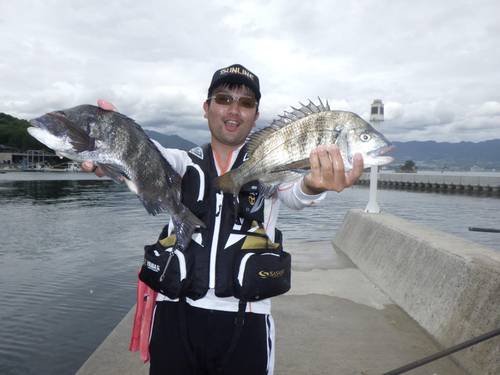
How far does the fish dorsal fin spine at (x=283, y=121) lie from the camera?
2.55m

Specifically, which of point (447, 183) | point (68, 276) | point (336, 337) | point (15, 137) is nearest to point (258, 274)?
point (336, 337)

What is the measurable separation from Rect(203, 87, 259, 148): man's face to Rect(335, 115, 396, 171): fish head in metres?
0.79

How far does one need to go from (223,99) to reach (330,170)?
3.38 feet

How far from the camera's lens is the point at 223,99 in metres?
2.83

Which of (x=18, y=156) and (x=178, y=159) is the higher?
(x=18, y=156)

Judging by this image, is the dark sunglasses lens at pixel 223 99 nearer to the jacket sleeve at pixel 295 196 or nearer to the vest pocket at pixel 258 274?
the jacket sleeve at pixel 295 196

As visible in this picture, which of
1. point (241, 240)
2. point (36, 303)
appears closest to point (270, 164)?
point (241, 240)

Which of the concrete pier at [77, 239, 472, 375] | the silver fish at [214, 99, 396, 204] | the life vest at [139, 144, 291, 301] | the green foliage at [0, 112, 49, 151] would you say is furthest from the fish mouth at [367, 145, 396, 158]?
the green foliage at [0, 112, 49, 151]

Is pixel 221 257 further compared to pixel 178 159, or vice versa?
pixel 178 159

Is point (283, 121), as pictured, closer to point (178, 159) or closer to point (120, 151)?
point (178, 159)

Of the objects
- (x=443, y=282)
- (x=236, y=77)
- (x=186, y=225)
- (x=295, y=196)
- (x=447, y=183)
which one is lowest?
(x=447, y=183)

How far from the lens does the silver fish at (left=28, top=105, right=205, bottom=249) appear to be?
2.35 meters

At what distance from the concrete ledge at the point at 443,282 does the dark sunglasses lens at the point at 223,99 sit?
10.00ft

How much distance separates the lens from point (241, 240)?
2.58 meters
